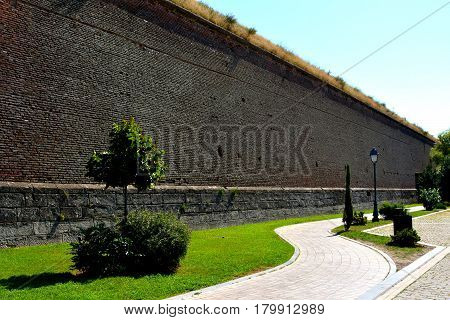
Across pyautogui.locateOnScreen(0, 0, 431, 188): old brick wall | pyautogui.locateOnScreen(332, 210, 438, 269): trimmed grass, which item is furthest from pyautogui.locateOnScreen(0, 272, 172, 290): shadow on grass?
pyautogui.locateOnScreen(332, 210, 438, 269): trimmed grass

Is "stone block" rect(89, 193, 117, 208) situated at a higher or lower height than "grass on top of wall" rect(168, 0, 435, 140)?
lower

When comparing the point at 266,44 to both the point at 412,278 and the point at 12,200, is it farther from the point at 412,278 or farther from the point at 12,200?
the point at 412,278

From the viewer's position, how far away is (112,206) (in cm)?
1307

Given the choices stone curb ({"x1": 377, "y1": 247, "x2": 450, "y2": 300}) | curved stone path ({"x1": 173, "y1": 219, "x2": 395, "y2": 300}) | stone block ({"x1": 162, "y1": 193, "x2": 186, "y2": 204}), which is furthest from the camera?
stone block ({"x1": 162, "y1": 193, "x2": 186, "y2": 204})

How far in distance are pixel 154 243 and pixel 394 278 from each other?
4673mm

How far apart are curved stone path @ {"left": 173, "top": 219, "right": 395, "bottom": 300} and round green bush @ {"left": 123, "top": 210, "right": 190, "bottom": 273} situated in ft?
5.67

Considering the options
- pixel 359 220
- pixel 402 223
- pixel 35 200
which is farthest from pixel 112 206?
pixel 359 220

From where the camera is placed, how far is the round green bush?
348 inches

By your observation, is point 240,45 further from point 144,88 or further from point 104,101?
point 104,101

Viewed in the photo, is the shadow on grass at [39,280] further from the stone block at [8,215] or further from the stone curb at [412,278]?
the stone curb at [412,278]

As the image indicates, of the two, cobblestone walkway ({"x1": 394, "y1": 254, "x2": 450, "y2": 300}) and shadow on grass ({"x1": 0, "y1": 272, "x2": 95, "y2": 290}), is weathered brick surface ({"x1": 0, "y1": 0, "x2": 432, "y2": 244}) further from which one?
cobblestone walkway ({"x1": 394, "y1": 254, "x2": 450, "y2": 300})

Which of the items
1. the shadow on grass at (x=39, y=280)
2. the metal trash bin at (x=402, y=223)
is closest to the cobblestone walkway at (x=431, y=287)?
the metal trash bin at (x=402, y=223)
